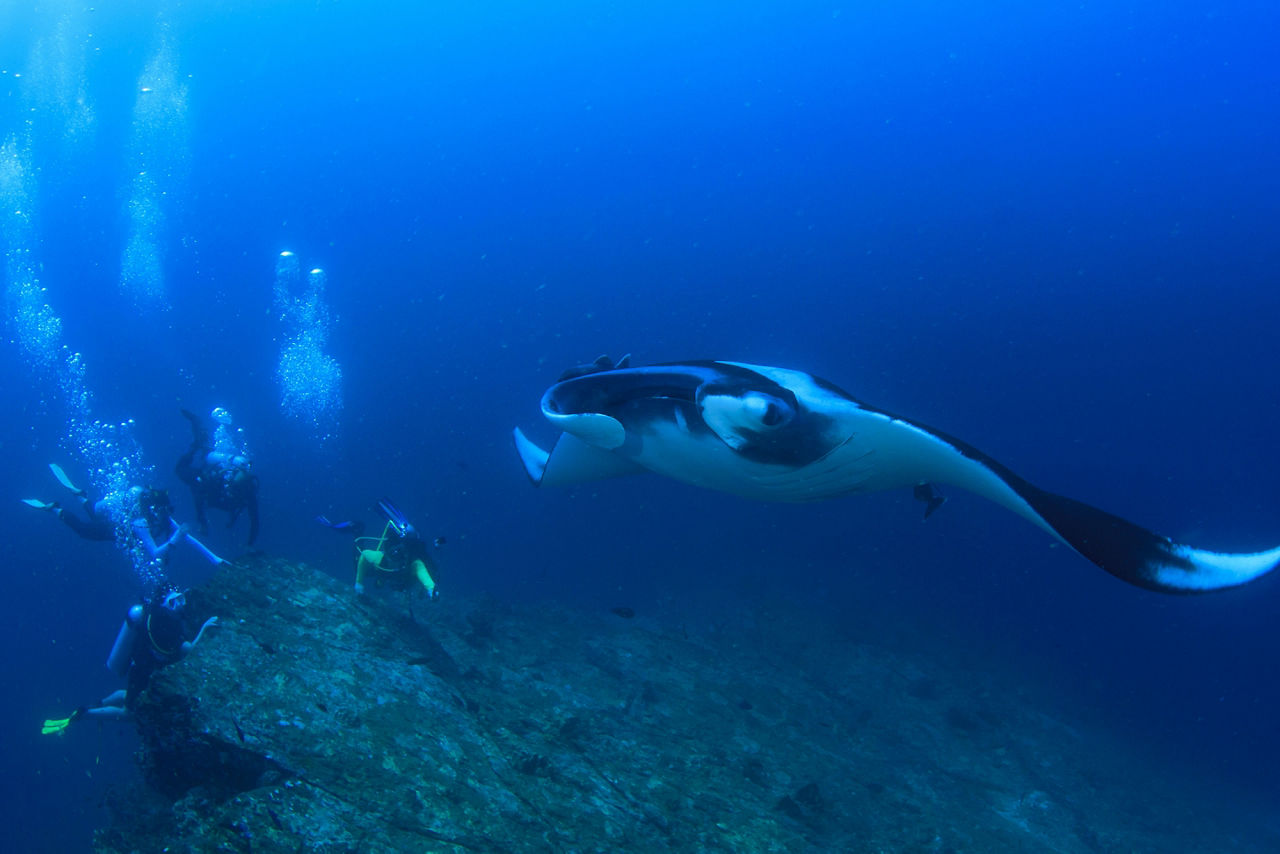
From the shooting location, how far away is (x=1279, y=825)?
14.1 meters

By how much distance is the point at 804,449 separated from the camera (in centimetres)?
296

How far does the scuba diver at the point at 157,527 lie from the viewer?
8523 millimetres

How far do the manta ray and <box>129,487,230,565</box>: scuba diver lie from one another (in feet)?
25.5

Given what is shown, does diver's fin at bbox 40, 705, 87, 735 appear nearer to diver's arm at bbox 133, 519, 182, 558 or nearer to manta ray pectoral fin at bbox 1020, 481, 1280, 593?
diver's arm at bbox 133, 519, 182, 558

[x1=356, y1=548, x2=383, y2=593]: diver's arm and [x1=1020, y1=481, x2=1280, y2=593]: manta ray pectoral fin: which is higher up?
[x1=1020, y1=481, x2=1280, y2=593]: manta ray pectoral fin

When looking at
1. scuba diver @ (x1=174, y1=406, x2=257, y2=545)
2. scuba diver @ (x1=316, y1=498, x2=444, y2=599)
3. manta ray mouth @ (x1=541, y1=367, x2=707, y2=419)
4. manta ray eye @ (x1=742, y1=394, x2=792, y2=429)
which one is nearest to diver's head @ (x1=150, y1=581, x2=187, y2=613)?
scuba diver @ (x1=316, y1=498, x2=444, y2=599)

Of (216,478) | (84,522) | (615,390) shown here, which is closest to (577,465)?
(615,390)

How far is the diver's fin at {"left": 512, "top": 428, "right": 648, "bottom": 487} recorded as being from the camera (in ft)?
14.1

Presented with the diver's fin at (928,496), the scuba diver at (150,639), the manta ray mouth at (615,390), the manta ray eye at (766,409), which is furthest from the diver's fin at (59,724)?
the diver's fin at (928,496)

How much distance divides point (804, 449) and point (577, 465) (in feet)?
6.87

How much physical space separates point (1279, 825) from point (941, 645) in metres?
7.44

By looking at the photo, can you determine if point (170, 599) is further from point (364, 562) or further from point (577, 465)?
point (577, 465)

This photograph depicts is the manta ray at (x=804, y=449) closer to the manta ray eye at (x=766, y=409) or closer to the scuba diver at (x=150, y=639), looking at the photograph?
the manta ray eye at (x=766, y=409)

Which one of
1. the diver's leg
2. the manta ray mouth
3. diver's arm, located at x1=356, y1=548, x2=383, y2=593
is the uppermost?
the manta ray mouth
